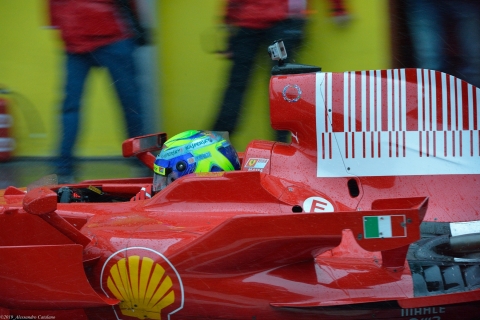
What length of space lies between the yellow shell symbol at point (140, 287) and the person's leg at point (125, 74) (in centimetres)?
275

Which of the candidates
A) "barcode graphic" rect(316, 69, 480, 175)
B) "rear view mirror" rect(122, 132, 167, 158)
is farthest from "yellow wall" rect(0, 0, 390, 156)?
"barcode graphic" rect(316, 69, 480, 175)

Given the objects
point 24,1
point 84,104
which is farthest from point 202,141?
point 24,1

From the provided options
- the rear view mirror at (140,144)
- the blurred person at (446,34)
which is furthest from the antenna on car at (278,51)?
the blurred person at (446,34)

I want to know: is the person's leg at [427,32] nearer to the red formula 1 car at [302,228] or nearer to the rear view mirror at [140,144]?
the red formula 1 car at [302,228]

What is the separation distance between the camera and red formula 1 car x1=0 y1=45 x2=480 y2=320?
9.44ft

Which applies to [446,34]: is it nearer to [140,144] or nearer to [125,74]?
[140,144]

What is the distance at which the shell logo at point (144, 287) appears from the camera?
2.99 meters

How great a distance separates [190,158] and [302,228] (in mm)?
1006

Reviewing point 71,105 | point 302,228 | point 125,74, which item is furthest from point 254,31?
point 302,228

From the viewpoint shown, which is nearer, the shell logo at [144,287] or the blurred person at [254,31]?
the shell logo at [144,287]

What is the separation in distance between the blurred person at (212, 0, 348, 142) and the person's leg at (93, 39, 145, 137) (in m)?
0.76

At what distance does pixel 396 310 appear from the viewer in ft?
9.36

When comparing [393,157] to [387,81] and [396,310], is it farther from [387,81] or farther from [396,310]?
[396,310]

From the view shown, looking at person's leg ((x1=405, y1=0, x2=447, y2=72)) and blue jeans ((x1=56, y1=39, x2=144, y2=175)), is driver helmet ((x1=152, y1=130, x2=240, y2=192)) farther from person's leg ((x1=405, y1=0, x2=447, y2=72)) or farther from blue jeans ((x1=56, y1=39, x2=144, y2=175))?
person's leg ((x1=405, y1=0, x2=447, y2=72))
